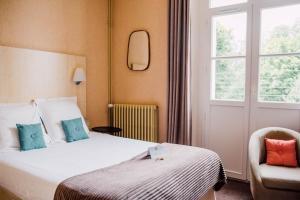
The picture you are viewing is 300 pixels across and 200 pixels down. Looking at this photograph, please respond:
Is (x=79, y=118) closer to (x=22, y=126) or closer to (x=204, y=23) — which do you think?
(x=22, y=126)

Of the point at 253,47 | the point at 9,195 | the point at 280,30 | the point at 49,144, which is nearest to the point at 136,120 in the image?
the point at 49,144

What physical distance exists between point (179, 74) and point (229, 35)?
870 mm

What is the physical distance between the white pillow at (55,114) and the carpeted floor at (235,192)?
1.98 m

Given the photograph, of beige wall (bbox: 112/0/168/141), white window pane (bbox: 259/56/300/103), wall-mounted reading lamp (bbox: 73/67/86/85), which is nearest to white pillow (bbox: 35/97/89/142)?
wall-mounted reading lamp (bbox: 73/67/86/85)

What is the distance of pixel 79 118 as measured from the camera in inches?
121

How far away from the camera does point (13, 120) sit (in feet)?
8.34

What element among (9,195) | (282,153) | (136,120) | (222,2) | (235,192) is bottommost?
(235,192)

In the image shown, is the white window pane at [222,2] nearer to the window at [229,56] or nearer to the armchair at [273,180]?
the window at [229,56]

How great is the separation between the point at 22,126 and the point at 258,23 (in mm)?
3012

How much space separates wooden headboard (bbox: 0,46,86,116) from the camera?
276 cm

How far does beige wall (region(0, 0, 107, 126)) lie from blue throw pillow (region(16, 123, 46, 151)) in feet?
3.43

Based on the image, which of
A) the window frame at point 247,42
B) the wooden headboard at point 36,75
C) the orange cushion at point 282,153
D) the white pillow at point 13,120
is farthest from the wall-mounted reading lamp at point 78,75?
the orange cushion at point 282,153

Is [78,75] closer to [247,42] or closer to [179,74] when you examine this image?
[179,74]

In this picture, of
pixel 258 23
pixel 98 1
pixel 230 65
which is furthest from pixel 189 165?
pixel 98 1
